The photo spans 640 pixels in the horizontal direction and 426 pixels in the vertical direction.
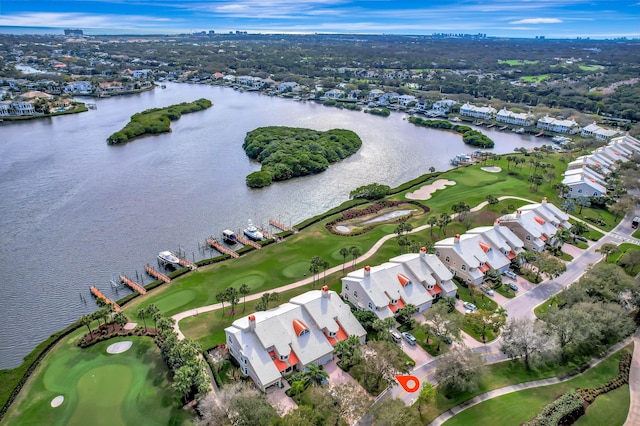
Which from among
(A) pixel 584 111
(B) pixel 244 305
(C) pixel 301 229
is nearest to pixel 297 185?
(C) pixel 301 229

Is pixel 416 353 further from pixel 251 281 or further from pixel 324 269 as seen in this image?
pixel 251 281

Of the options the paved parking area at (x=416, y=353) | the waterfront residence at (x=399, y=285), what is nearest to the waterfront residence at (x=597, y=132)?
the waterfront residence at (x=399, y=285)

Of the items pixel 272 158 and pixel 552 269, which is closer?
pixel 552 269

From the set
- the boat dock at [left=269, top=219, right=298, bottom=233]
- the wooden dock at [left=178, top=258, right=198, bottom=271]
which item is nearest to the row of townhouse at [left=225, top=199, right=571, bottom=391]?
the wooden dock at [left=178, top=258, right=198, bottom=271]

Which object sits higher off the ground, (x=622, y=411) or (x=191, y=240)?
(x=622, y=411)

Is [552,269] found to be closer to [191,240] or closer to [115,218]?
[191,240]

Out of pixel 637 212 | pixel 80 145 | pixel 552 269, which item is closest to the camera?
pixel 552 269
